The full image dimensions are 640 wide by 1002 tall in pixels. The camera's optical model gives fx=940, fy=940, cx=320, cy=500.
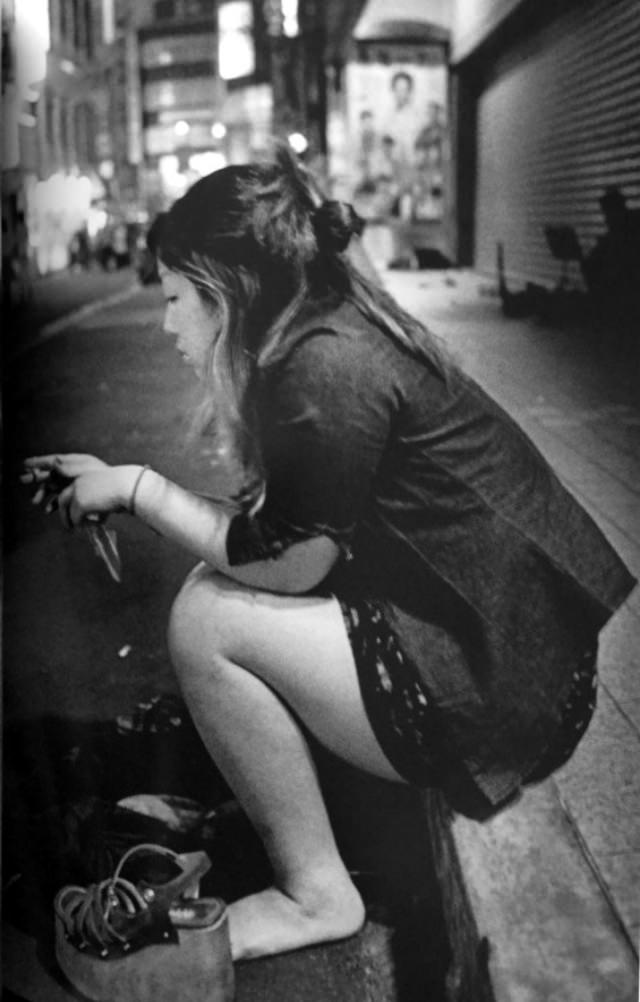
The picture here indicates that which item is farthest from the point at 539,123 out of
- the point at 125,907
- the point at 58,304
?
the point at 125,907

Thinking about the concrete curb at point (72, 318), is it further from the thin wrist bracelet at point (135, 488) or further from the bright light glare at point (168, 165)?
the thin wrist bracelet at point (135, 488)

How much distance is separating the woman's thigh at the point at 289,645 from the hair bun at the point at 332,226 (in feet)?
2.68

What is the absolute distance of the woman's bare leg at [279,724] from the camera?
2.22 metres

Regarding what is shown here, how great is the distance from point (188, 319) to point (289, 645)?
0.82 meters

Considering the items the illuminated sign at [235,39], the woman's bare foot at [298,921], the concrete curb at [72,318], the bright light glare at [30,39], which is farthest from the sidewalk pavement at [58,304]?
the woman's bare foot at [298,921]

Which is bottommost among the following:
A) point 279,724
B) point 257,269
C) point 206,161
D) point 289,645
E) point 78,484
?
point 279,724

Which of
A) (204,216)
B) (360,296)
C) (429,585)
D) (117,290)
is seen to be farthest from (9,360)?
(429,585)

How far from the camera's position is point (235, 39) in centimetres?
247

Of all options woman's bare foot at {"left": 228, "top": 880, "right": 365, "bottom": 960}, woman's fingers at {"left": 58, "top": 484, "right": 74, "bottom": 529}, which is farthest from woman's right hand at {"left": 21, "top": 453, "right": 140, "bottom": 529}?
woman's bare foot at {"left": 228, "top": 880, "right": 365, "bottom": 960}

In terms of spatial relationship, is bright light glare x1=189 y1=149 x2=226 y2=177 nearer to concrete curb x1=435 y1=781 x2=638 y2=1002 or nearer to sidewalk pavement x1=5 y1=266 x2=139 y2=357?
sidewalk pavement x1=5 y1=266 x2=139 y2=357

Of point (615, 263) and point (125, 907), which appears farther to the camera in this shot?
point (615, 263)

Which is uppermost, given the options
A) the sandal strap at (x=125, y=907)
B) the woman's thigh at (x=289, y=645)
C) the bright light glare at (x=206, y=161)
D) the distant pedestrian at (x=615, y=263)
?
the bright light glare at (x=206, y=161)

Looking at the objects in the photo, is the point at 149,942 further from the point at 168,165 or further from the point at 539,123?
the point at 539,123

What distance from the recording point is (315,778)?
2348mm
